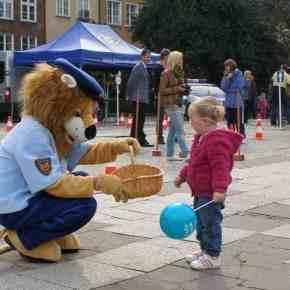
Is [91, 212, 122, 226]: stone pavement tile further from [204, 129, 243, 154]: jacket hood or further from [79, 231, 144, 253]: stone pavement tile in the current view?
[204, 129, 243, 154]: jacket hood

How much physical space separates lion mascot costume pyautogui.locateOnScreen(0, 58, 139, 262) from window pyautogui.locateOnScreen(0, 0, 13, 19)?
41274 mm

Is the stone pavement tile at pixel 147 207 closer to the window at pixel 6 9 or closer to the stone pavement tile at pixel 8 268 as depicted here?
the stone pavement tile at pixel 8 268

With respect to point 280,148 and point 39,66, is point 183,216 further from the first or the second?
point 280,148

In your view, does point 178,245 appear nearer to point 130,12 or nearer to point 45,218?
point 45,218

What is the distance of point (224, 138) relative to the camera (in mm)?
5457

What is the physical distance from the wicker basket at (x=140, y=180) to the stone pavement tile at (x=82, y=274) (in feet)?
1.93

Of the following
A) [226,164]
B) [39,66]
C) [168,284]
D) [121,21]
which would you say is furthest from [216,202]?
[121,21]

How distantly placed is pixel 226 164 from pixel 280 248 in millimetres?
1191

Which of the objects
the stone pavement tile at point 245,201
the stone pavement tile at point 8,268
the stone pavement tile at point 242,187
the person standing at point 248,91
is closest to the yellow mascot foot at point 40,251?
the stone pavement tile at point 8,268

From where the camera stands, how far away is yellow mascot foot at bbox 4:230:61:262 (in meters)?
5.64

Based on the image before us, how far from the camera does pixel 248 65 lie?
45.0m

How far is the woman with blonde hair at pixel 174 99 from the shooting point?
42.0 ft

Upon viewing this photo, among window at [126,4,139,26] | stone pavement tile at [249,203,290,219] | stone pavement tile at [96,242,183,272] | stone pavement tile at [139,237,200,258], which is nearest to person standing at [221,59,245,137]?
stone pavement tile at [249,203,290,219]

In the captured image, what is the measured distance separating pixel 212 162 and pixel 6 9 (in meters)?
42.5
